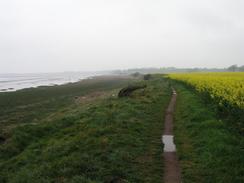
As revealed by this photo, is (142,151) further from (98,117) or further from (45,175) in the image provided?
(98,117)

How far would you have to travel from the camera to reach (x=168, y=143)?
30.6 ft

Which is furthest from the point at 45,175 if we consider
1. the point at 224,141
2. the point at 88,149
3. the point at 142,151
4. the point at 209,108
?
the point at 209,108

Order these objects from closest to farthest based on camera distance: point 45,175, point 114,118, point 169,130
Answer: point 45,175 < point 169,130 < point 114,118

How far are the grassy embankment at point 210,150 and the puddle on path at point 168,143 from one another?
219 mm

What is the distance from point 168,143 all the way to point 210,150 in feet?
5.94

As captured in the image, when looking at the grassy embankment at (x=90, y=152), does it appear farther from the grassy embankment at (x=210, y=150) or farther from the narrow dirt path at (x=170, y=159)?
the grassy embankment at (x=210, y=150)

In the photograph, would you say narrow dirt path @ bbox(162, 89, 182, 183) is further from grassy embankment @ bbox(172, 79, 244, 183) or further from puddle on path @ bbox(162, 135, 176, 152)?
grassy embankment @ bbox(172, 79, 244, 183)

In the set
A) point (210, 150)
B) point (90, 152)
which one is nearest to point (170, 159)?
point (210, 150)

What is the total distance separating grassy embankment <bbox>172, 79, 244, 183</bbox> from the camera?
6.41 meters

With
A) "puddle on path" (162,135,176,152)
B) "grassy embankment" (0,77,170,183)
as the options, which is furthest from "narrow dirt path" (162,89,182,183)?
"grassy embankment" (0,77,170,183)

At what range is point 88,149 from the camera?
8781mm

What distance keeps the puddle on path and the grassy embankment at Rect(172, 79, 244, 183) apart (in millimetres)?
219

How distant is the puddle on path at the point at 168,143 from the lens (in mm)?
8619

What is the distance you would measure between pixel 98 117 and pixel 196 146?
6836mm
